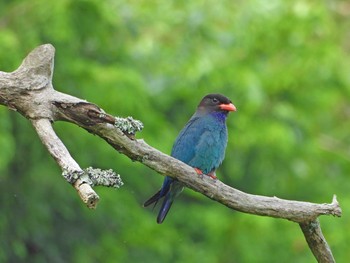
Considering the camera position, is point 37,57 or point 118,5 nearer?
point 37,57

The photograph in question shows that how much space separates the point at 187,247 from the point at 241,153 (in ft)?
4.42

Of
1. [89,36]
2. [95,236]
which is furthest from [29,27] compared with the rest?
[95,236]

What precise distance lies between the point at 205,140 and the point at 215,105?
0.37 m

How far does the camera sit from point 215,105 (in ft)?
28.8

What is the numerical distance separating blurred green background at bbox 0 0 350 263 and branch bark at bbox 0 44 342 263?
430 centimetres

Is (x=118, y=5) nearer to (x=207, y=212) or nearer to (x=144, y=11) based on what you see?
(x=144, y=11)

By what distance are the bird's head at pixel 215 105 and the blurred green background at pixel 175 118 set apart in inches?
101

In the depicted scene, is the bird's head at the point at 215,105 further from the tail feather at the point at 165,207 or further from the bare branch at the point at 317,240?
the bare branch at the point at 317,240

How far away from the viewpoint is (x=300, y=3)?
13344 mm

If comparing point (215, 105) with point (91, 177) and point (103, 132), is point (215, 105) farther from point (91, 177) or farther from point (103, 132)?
point (91, 177)

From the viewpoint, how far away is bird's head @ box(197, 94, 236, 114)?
344 inches

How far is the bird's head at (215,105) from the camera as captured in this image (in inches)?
344

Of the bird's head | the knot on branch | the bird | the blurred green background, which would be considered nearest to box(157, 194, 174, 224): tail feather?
→ the bird

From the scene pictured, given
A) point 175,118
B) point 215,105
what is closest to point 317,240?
point 215,105
